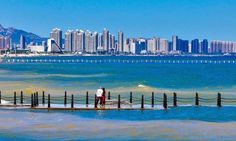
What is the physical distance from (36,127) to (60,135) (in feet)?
12.9

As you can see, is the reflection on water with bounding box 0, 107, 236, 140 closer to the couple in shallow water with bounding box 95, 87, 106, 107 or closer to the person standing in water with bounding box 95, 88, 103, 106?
the couple in shallow water with bounding box 95, 87, 106, 107

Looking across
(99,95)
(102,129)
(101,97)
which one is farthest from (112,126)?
(101,97)

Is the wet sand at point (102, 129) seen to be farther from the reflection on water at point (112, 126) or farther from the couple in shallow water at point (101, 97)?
the couple in shallow water at point (101, 97)

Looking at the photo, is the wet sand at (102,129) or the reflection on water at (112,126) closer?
the wet sand at (102,129)

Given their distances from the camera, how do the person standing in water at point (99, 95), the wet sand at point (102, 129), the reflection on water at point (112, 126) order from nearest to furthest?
1. the wet sand at point (102, 129)
2. the reflection on water at point (112, 126)
3. the person standing in water at point (99, 95)

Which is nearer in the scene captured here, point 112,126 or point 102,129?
point 102,129

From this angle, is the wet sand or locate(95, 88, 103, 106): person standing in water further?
locate(95, 88, 103, 106): person standing in water

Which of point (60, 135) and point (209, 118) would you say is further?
point (209, 118)

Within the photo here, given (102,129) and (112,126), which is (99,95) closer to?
(112,126)

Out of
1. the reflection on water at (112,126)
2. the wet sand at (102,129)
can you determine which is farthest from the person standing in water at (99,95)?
the wet sand at (102,129)

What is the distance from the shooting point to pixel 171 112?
1919 inches

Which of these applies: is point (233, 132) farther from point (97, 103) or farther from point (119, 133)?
point (97, 103)

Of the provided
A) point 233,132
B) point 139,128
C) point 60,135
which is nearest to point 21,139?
point 60,135

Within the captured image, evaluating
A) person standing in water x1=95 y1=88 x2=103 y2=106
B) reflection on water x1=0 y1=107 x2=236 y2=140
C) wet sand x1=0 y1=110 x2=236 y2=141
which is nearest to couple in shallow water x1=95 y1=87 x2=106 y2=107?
person standing in water x1=95 y1=88 x2=103 y2=106
